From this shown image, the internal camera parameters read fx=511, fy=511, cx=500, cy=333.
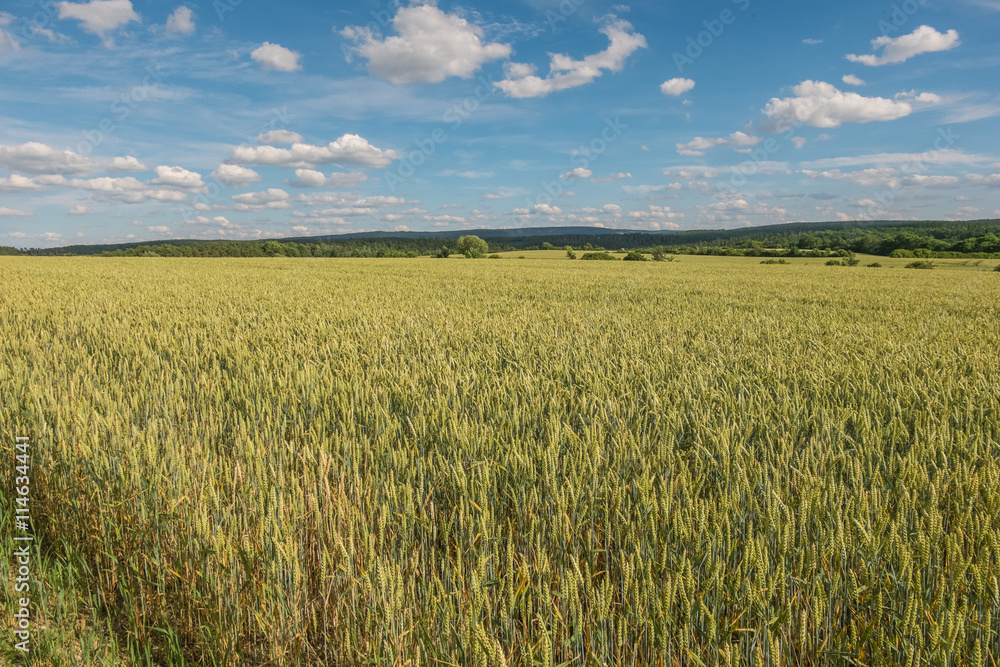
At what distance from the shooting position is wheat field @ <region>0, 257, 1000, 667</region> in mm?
1544

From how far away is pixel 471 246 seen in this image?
76.5 m

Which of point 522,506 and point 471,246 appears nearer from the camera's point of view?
point 522,506

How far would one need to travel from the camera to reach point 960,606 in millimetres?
1616

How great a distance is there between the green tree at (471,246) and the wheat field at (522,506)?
6788cm

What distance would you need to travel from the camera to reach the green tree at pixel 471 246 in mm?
72500

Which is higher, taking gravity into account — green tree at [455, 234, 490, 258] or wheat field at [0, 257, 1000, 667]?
green tree at [455, 234, 490, 258]

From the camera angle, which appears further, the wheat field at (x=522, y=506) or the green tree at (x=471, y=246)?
the green tree at (x=471, y=246)

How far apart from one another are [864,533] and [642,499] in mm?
693

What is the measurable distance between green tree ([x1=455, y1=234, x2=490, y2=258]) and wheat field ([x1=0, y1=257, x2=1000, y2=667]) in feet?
223

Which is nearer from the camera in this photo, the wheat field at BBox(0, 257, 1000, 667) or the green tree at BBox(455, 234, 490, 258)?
the wheat field at BBox(0, 257, 1000, 667)

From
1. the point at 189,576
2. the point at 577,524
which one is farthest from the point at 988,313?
the point at 189,576

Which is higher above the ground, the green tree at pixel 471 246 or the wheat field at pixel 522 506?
the green tree at pixel 471 246

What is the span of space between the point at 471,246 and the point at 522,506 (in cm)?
7578

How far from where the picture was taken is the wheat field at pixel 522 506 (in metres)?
1.54
